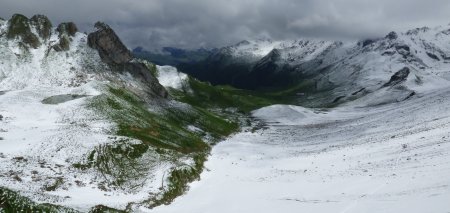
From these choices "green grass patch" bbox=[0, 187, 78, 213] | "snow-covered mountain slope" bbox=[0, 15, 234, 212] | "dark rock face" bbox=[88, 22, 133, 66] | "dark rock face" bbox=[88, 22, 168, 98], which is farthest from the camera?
"dark rock face" bbox=[88, 22, 133, 66]

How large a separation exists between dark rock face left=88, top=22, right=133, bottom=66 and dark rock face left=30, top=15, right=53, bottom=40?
1426 centimetres

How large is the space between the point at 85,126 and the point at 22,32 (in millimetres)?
78277

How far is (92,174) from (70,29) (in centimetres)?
11243

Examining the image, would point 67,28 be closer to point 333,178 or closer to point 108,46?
point 108,46

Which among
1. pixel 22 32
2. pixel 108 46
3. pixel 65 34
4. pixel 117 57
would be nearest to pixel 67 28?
pixel 65 34

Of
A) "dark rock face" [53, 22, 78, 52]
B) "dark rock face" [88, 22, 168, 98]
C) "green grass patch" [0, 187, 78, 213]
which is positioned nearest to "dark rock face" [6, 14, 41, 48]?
"dark rock face" [53, 22, 78, 52]

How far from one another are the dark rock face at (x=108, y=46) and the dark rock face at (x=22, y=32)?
642 inches

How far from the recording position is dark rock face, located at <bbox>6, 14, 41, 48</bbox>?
5487 inches

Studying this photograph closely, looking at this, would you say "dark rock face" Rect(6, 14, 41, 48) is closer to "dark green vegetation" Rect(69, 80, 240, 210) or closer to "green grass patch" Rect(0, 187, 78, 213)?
"dark green vegetation" Rect(69, 80, 240, 210)

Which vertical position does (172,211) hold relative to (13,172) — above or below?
below

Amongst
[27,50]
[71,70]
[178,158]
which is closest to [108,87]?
[71,70]

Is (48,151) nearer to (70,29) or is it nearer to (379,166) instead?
(379,166)

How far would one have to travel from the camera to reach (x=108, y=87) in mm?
115938

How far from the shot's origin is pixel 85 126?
7819cm
